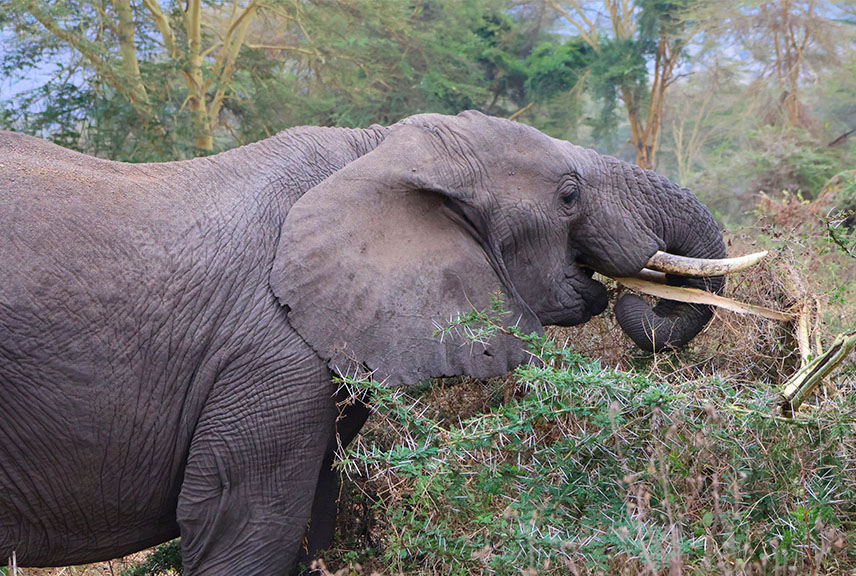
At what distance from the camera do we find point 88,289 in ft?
9.82

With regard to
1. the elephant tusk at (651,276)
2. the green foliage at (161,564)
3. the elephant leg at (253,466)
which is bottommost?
the green foliage at (161,564)

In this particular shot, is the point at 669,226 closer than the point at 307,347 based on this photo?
No

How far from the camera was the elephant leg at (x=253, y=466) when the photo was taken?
3.12 m

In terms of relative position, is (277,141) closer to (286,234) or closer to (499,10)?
(286,234)

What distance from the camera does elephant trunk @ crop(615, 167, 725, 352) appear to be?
3826 millimetres

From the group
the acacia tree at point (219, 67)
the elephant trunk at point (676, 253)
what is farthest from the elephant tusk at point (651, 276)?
the acacia tree at point (219, 67)

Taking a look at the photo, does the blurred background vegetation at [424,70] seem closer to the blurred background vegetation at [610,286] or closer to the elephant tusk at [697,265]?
the blurred background vegetation at [610,286]

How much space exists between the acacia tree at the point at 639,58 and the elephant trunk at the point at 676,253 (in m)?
17.0

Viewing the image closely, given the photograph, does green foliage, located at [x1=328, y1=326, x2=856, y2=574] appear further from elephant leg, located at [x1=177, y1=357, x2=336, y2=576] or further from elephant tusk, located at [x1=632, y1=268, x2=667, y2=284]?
elephant tusk, located at [x1=632, y1=268, x2=667, y2=284]

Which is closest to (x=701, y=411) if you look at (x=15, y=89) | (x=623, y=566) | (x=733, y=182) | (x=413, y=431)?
(x=623, y=566)

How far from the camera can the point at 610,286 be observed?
4.26m

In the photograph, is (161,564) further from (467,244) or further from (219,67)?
(219,67)

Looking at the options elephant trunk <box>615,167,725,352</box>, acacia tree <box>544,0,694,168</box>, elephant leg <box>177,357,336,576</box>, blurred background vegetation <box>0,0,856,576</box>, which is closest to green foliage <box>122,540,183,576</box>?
blurred background vegetation <box>0,0,856,576</box>

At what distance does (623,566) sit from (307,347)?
132cm
